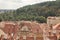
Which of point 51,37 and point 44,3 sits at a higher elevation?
point 51,37

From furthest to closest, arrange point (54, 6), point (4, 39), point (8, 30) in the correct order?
1. point (54, 6)
2. point (8, 30)
3. point (4, 39)

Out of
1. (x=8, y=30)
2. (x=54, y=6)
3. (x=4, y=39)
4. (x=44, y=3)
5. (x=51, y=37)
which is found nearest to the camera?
(x=51, y=37)

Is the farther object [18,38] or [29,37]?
[18,38]

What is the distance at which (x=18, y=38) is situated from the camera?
78.0 ft

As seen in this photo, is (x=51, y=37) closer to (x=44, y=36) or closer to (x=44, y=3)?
(x=44, y=36)

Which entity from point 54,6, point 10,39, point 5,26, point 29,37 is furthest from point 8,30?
point 54,6

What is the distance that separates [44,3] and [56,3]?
1418 cm

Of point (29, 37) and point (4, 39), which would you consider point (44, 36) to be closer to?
point (29, 37)

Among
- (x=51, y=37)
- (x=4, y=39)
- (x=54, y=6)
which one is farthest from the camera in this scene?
(x=54, y=6)

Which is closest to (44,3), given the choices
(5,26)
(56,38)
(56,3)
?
(56,3)

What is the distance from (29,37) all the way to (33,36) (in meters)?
0.34

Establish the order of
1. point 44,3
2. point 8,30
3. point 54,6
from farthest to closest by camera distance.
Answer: point 44,3
point 54,6
point 8,30

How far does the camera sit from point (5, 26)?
1234 inches

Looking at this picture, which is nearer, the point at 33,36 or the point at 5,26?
the point at 33,36
